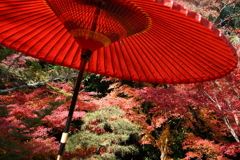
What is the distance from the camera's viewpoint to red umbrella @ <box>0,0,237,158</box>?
0.54 meters

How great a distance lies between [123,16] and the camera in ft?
1.84

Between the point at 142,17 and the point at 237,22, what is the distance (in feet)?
33.0

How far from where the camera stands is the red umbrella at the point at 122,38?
54 cm

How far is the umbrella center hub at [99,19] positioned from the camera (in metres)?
0.54

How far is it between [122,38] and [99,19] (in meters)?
0.09

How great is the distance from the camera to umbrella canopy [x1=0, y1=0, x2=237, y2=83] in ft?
1.78

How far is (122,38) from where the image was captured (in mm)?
640

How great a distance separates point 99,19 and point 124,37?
0.09 metres

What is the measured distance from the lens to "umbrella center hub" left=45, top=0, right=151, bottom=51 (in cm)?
54

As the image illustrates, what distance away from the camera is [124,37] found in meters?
0.64

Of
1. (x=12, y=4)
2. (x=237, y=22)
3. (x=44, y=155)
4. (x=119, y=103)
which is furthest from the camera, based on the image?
(x=237, y=22)

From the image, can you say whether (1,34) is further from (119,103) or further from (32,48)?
(119,103)

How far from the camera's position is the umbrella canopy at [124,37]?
0.54m

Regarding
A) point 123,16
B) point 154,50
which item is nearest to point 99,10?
point 123,16
